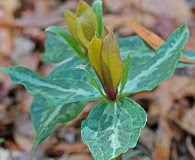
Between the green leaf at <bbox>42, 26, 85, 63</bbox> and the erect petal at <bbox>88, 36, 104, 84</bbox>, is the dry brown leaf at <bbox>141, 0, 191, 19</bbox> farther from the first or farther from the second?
the erect petal at <bbox>88, 36, 104, 84</bbox>

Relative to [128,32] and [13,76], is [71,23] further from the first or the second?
[128,32]

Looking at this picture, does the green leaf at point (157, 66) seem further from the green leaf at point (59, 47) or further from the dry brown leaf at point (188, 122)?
the dry brown leaf at point (188, 122)

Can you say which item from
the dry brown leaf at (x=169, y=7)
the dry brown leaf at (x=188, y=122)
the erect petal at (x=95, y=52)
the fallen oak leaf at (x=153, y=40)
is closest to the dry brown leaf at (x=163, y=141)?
the dry brown leaf at (x=188, y=122)

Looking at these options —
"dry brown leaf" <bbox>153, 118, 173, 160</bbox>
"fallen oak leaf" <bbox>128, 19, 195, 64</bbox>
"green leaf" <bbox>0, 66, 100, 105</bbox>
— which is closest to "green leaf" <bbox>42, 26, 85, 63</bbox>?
"green leaf" <bbox>0, 66, 100, 105</bbox>

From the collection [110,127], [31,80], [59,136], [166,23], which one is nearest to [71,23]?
[31,80]

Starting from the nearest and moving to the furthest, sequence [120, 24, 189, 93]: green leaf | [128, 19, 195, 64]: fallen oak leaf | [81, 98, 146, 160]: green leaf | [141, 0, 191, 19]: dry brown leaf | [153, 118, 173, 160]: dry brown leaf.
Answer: [81, 98, 146, 160]: green leaf → [120, 24, 189, 93]: green leaf → [128, 19, 195, 64]: fallen oak leaf → [153, 118, 173, 160]: dry brown leaf → [141, 0, 191, 19]: dry brown leaf

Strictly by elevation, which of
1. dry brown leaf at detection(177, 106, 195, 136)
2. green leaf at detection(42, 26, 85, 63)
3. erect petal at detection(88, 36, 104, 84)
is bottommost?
dry brown leaf at detection(177, 106, 195, 136)
